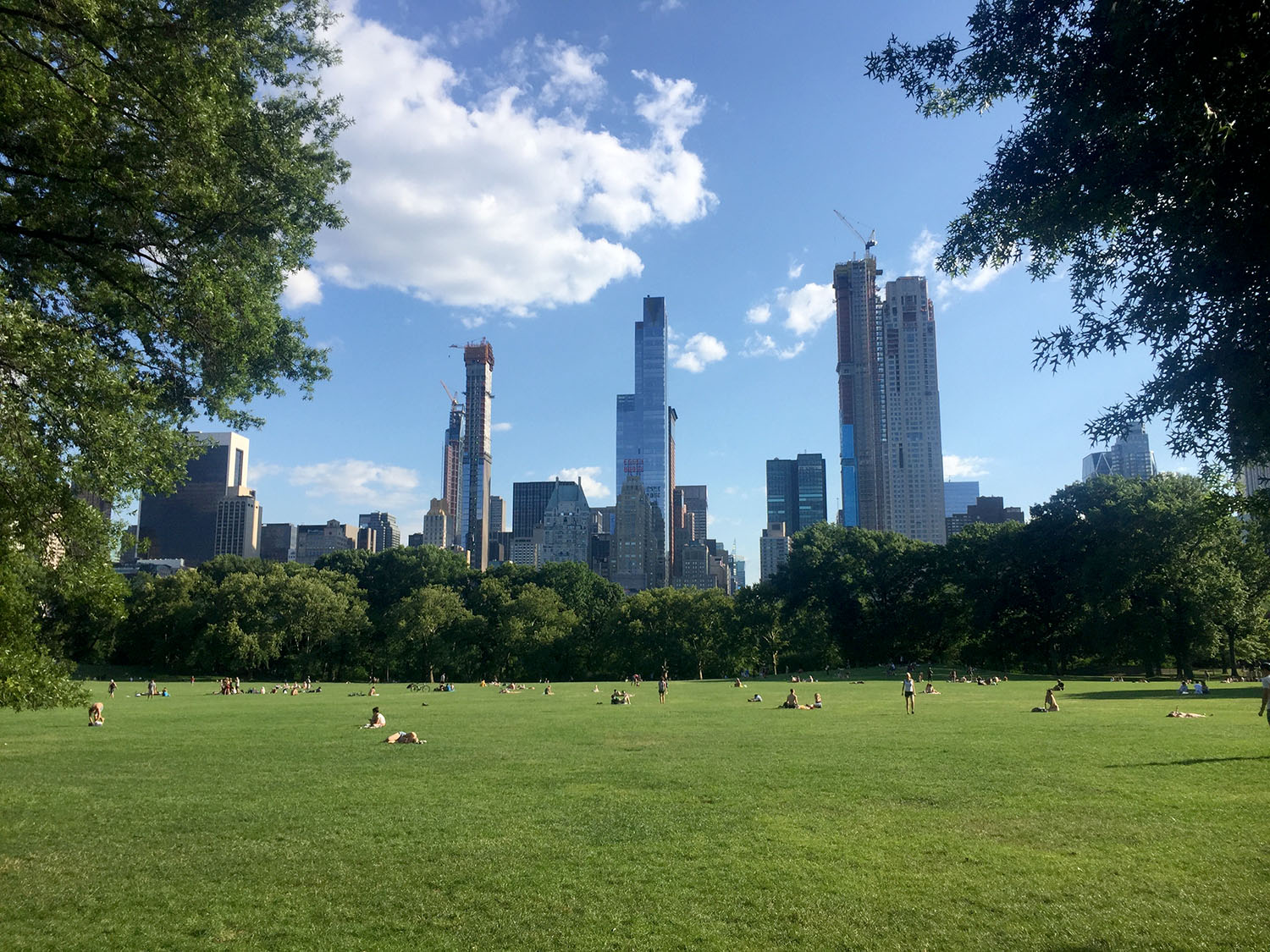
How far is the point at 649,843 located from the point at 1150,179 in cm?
1059

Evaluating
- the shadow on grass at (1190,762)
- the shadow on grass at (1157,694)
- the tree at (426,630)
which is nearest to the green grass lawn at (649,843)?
the shadow on grass at (1190,762)

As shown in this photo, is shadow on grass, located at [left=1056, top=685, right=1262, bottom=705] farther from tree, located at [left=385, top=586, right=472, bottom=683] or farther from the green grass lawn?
tree, located at [left=385, top=586, right=472, bottom=683]

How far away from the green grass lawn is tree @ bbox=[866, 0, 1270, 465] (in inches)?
222

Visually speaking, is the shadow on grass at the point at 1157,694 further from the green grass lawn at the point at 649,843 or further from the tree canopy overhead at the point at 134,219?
the tree canopy overhead at the point at 134,219

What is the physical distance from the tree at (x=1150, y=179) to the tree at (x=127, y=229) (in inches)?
411

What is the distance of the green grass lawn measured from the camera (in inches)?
320

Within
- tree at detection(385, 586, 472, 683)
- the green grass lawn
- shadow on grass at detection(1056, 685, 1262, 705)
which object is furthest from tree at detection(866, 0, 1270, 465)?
tree at detection(385, 586, 472, 683)

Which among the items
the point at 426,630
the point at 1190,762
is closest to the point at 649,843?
the point at 1190,762

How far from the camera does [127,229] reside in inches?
472

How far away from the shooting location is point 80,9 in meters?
9.34

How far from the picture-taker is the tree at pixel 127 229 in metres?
9.27

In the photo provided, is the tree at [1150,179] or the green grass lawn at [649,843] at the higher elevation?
the tree at [1150,179]

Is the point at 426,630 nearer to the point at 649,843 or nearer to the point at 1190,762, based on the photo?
the point at 1190,762

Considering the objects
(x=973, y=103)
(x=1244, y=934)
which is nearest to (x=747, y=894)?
(x=1244, y=934)
